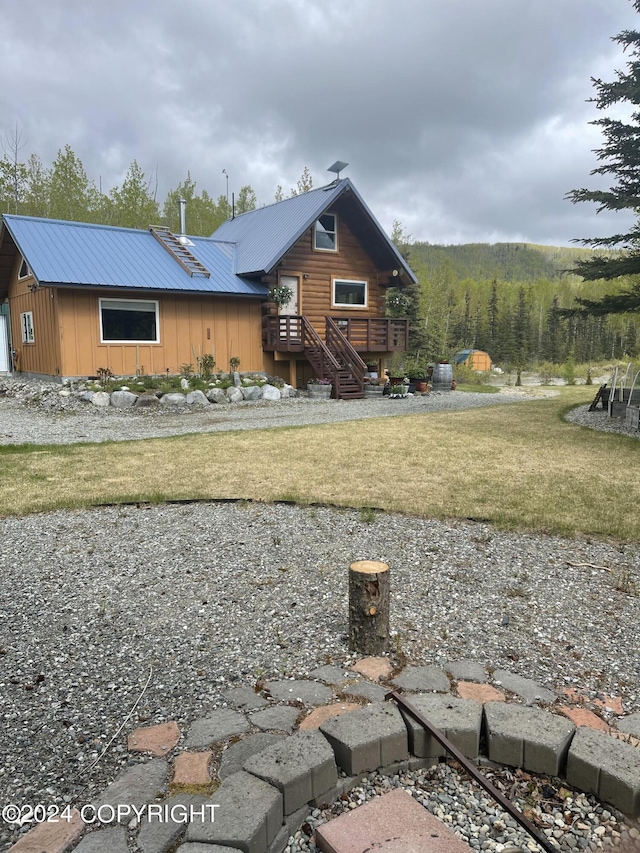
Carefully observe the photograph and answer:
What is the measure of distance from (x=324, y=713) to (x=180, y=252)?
53.8 ft

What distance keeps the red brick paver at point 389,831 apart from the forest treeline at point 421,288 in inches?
455

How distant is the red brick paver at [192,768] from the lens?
1941 millimetres

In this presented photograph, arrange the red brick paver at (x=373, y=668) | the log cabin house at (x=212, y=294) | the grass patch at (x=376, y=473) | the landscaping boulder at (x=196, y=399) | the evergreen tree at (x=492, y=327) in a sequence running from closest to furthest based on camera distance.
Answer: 1. the red brick paver at (x=373, y=668)
2. the grass patch at (x=376, y=473)
3. the landscaping boulder at (x=196, y=399)
4. the log cabin house at (x=212, y=294)
5. the evergreen tree at (x=492, y=327)

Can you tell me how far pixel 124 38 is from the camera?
17.0 meters

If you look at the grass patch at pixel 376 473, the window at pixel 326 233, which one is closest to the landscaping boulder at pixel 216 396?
the grass patch at pixel 376 473

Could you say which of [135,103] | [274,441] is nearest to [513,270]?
[135,103]

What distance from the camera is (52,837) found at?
1721mm

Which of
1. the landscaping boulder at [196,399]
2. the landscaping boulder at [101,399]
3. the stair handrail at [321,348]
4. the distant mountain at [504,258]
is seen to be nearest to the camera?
the landscaping boulder at [101,399]

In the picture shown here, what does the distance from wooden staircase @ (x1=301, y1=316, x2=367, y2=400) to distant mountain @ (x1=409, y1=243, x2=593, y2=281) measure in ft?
327

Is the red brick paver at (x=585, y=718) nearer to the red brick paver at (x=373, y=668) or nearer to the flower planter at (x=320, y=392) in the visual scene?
the red brick paver at (x=373, y=668)

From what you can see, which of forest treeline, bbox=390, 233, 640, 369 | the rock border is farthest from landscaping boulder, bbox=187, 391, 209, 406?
the rock border

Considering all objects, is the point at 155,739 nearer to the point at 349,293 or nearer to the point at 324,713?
the point at 324,713

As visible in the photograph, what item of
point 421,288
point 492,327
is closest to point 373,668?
point 421,288

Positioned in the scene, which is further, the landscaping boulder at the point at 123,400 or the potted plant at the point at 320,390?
the potted plant at the point at 320,390
